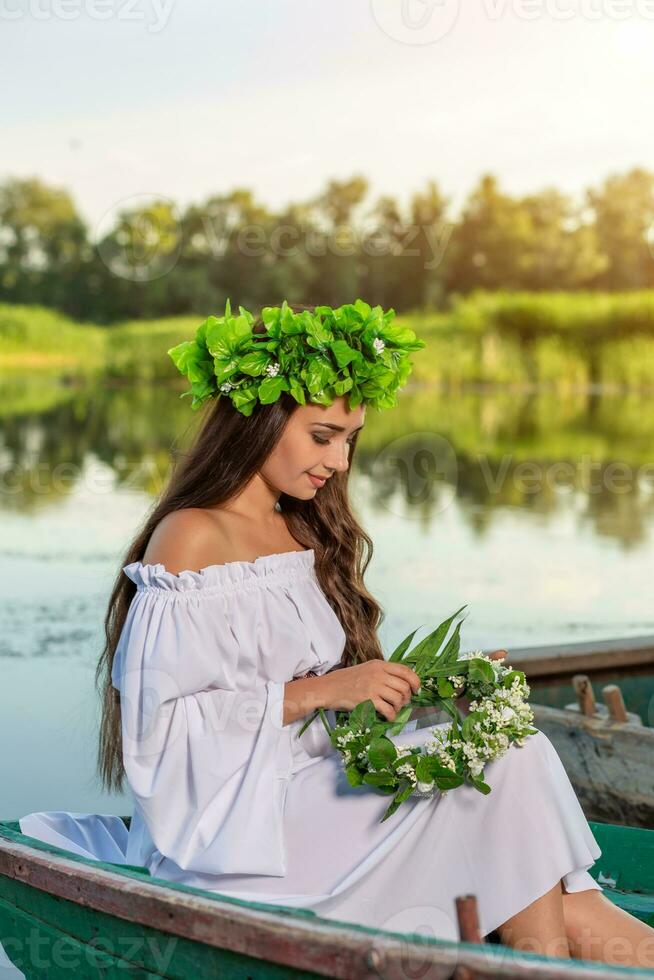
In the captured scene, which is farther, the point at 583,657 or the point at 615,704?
the point at 583,657

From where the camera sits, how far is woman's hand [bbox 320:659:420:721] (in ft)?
7.54

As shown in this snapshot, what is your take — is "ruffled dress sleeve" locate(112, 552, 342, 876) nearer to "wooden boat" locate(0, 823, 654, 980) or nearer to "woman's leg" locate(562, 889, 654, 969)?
"wooden boat" locate(0, 823, 654, 980)

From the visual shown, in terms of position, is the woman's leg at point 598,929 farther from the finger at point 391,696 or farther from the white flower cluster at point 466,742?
the finger at point 391,696

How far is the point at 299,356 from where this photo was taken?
247 cm

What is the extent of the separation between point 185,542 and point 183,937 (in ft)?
1.95

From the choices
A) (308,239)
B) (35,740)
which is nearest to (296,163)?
(308,239)

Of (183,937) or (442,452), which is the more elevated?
(183,937)

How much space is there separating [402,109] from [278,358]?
21983 mm

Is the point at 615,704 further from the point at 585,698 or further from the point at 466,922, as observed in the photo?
the point at 466,922

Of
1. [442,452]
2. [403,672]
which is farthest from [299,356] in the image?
[442,452]

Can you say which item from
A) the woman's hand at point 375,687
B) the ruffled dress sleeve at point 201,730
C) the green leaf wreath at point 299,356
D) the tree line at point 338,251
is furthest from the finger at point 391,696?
the tree line at point 338,251

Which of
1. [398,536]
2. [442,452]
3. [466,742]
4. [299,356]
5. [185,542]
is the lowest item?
[398,536]

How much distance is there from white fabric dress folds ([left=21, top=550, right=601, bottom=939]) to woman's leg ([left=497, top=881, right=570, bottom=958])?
2 centimetres

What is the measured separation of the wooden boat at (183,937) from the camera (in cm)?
182
